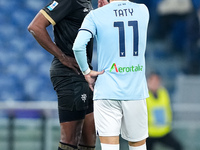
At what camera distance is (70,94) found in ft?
14.4

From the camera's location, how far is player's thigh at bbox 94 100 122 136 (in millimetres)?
3842

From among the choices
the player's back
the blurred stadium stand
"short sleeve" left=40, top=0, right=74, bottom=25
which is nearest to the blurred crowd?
the blurred stadium stand

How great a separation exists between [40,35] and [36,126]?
3.26 metres

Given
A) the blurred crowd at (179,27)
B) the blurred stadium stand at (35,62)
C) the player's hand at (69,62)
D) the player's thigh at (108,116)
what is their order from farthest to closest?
the blurred crowd at (179,27)
the blurred stadium stand at (35,62)
the player's hand at (69,62)
the player's thigh at (108,116)

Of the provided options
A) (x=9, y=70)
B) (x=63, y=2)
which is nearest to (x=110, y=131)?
(x=63, y=2)

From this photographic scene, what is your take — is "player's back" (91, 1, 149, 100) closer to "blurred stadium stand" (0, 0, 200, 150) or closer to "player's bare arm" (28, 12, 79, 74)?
"player's bare arm" (28, 12, 79, 74)

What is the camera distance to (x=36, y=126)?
23.9 ft

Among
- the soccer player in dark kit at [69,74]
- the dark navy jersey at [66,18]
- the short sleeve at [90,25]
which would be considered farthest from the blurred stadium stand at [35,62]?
the short sleeve at [90,25]

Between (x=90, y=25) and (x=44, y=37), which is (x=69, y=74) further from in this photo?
(x=90, y=25)

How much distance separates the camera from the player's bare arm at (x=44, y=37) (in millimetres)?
4215

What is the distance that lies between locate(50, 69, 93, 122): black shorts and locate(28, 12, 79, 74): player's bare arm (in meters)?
0.11

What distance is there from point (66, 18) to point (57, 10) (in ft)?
0.47

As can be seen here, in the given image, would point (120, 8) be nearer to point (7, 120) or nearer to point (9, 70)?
point (7, 120)

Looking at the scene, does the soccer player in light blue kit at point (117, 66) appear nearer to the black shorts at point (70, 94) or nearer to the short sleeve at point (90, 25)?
the short sleeve at point (90, 25)
